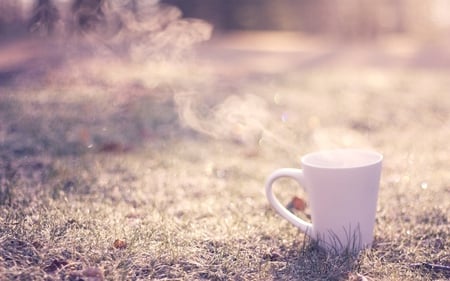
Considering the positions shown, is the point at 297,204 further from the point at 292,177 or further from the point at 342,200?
the point at 342,200

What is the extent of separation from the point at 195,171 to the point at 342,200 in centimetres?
117

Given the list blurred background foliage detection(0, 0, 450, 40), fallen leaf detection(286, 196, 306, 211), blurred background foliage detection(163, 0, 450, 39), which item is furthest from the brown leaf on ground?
blurred background foliage detection(163, 0, 450, 39)

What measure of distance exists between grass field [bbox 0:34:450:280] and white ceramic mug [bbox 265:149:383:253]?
52 millimetres

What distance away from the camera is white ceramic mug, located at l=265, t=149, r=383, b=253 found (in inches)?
67.2

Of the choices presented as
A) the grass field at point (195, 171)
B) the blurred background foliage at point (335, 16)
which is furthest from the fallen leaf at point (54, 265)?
the blurred background foliage at point (335, 16)

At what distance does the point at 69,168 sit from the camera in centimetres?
262

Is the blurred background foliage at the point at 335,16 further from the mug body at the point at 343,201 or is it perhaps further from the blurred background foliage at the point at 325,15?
the mug body at the point at 343,201

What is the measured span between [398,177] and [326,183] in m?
1.14

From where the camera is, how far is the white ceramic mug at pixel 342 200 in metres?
1.71

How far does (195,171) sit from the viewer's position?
9.18ft

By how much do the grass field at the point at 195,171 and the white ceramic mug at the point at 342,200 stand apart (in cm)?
5

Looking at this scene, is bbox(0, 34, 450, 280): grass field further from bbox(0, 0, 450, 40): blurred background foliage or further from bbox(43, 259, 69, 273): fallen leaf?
bbox(0, 0, 450, 40): blurred background foliage

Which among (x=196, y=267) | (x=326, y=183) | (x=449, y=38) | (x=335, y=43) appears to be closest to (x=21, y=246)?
(x=196, y=267)

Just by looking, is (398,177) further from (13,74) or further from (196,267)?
(13,74)
